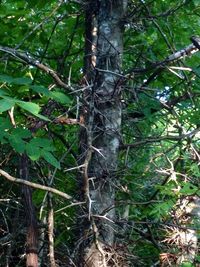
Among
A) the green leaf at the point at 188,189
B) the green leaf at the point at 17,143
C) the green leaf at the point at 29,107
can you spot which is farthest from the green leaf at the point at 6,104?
the green leaf at the point at 188,189

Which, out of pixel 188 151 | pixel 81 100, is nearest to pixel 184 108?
pixel 188 151

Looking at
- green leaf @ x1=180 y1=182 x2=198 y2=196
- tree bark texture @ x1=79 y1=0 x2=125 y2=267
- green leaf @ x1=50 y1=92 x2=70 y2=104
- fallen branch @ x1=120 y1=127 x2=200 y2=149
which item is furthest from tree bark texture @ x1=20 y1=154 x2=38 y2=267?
green leaf @ x1=180 y1=182 x2=198 y2=196

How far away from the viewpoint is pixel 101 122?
2.59 meters

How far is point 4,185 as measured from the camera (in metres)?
3.56

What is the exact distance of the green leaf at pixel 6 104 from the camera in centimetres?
162

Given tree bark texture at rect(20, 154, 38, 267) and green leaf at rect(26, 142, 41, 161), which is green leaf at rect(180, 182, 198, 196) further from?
green leaf at rect(26, 142, 41, 161)

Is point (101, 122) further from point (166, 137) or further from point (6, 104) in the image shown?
point (6, 104)

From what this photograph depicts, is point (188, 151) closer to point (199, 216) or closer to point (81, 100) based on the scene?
point (199, 216)

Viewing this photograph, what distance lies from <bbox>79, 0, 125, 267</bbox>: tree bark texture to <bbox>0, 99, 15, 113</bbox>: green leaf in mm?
727

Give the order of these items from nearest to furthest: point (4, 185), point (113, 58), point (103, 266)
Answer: point (103, 266)
point (113, 58)
point (4, 185)

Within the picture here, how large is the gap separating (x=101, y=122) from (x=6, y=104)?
3.29 ft

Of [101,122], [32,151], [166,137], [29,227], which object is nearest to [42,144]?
[32,151]

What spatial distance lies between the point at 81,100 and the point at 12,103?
2.80 feet

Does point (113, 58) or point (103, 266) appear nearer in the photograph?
point (103, 266)
